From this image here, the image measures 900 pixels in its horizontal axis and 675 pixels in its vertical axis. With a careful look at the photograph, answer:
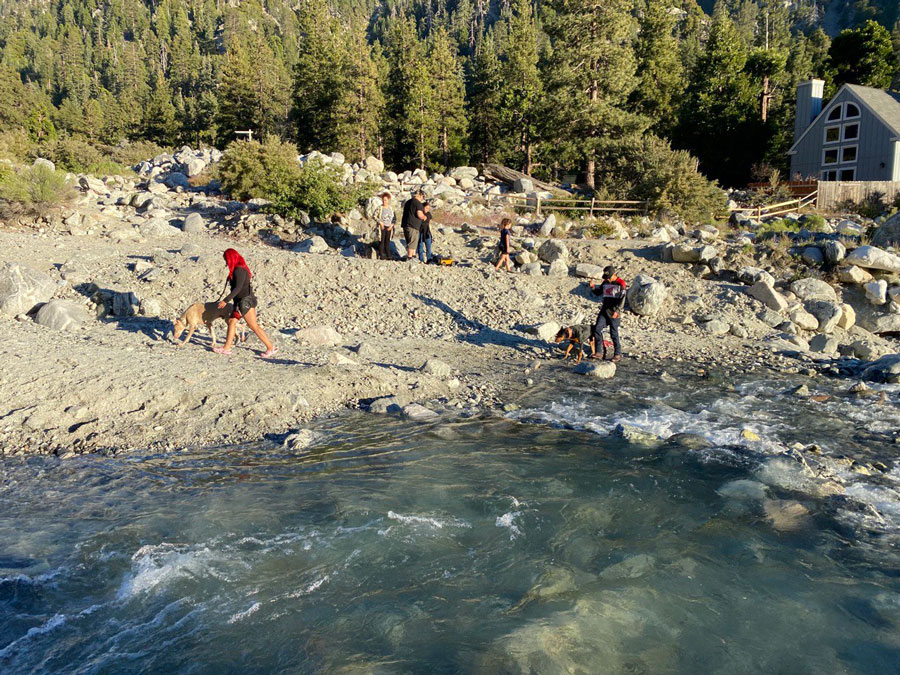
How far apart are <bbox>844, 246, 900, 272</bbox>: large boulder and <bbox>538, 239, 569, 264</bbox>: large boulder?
7.69 metres

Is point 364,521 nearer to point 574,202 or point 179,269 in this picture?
point 179,269

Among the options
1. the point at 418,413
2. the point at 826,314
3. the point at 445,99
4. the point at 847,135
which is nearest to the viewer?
the point at 418,413

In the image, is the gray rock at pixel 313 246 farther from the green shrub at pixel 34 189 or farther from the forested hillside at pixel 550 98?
the forested hillside at pixel 550 98

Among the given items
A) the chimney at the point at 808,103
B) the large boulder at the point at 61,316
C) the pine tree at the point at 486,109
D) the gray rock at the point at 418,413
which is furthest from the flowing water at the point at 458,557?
the pine tree at the point at 486,109

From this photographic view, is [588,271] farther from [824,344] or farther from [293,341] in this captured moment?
[293,341]

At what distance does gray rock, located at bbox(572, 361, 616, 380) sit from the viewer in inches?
440

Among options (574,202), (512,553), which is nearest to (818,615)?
(512,553)

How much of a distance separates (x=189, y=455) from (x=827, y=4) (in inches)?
7083

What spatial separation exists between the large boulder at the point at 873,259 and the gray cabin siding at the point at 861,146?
25.4 metres

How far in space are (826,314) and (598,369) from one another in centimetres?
736

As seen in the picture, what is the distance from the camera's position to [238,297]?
33.6 ft

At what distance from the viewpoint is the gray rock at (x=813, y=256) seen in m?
17.0

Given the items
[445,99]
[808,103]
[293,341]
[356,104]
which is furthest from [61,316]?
[808,103]

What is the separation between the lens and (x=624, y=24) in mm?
30266
